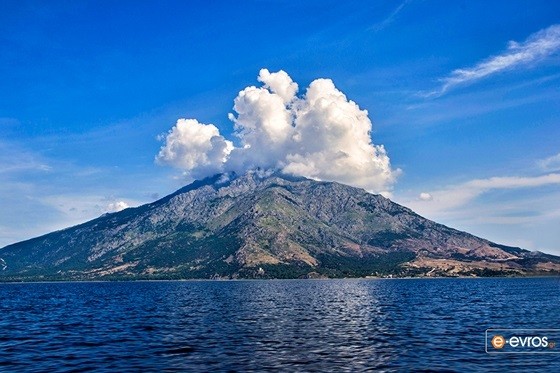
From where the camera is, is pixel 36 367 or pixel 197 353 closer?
pixel 36 367

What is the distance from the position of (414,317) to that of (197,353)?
200 feet

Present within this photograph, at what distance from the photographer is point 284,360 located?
55.2 metres

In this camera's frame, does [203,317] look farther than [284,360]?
Yes

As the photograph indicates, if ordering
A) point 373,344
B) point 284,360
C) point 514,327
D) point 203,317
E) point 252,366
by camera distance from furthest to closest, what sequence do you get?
point 203,317, point 514,327, point 373,344, point 284,360, point 252,366

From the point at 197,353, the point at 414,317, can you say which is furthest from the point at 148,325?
the point at 414,317

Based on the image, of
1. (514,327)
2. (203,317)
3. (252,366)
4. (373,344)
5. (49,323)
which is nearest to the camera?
(252,366)

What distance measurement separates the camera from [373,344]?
67.2 m

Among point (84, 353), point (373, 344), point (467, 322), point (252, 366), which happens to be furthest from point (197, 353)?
point (467, 322)

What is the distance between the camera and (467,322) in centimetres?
9288

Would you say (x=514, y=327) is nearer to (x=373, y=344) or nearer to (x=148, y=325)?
(x=373, y=344)

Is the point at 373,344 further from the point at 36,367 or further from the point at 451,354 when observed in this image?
the point at 36,367

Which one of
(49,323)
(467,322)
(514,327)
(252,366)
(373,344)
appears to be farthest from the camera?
(49,323)

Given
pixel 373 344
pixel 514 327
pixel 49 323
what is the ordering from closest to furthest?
1. pixel 373 344
2. pixel 514 327
3. pixel 49 323

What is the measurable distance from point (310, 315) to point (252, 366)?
2399 inches
